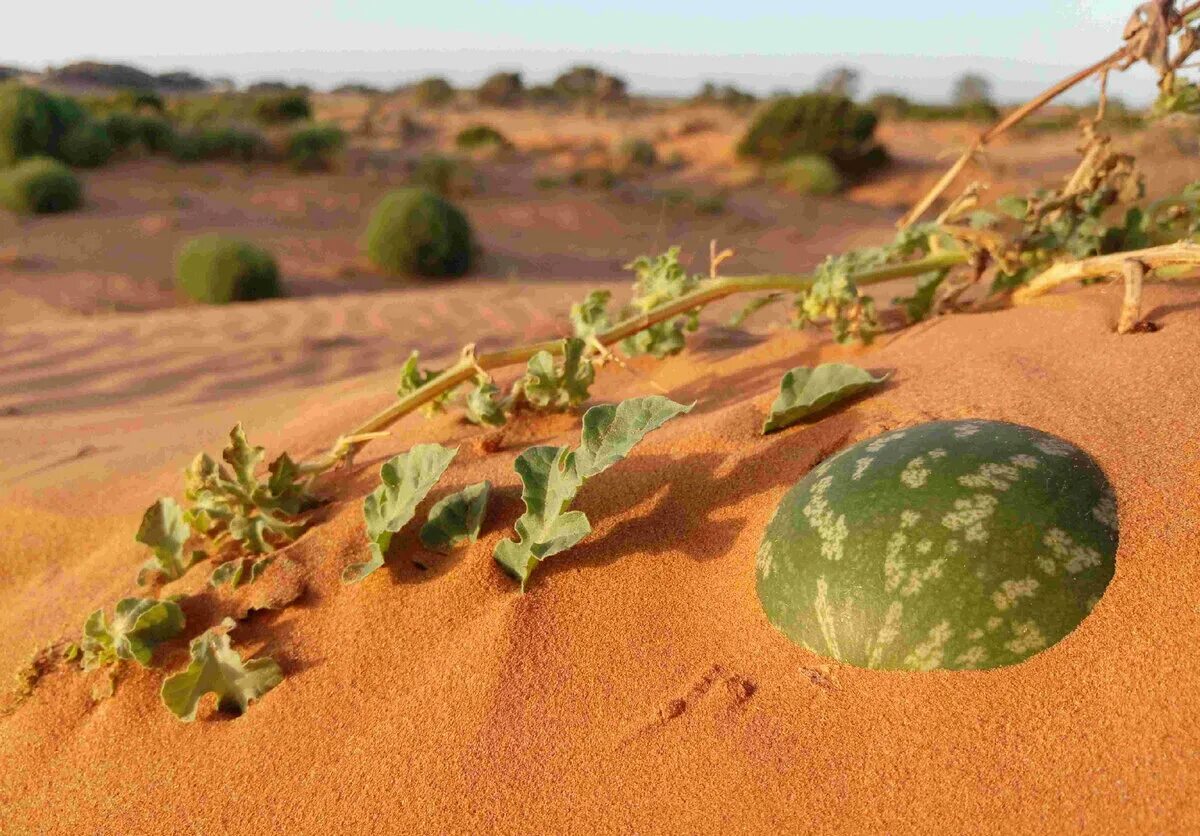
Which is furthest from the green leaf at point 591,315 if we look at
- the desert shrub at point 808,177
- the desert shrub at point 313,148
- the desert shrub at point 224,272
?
the desert shrub at point 808,177

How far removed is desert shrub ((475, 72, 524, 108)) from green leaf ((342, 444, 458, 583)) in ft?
111

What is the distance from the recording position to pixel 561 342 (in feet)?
7.88

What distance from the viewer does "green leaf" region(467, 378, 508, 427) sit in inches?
90.0

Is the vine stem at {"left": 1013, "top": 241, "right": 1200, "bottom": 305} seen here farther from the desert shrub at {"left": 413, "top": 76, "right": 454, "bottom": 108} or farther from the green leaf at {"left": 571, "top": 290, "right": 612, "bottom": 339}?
the desert shrub at {"left": 413, "top": 76, "right": 454, "bottom": 108}

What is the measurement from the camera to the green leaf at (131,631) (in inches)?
74.7

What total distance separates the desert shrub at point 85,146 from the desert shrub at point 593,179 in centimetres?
718

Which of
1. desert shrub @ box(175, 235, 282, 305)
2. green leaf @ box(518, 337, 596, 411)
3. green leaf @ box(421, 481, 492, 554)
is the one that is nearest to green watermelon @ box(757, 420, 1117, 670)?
green leaf @ box(421, 481, 492, 554)

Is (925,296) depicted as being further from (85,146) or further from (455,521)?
(85,146)

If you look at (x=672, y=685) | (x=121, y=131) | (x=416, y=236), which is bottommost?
(x=416, y=236)

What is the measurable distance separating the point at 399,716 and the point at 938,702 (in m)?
0.88

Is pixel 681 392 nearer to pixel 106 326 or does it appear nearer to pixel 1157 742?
pixel 1157 742

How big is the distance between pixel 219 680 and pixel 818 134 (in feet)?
61.2

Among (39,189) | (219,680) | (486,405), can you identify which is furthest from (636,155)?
(219,680)

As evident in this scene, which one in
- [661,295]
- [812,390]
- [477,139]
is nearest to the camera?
[812,390]
